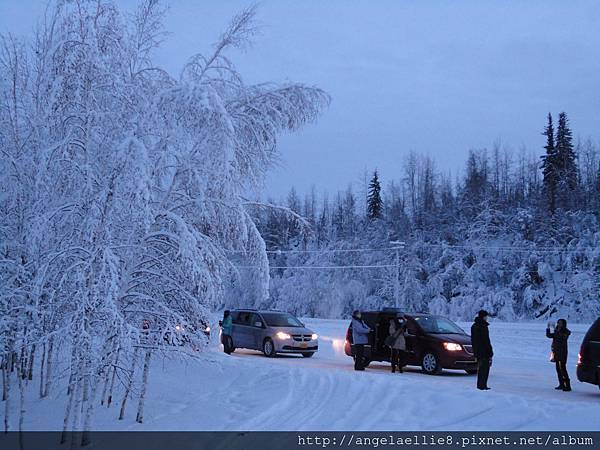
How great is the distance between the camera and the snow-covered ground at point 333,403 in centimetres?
931

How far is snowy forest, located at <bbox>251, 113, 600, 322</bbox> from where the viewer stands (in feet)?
188

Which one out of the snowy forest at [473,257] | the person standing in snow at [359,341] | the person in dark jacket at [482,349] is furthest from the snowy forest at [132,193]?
the snowy forest at [473,257]

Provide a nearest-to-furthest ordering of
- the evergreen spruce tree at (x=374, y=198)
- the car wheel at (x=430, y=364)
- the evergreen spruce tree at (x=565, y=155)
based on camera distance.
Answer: the car wheel at (x=430, y=364)
the evergreen spruce tree at (x=565, y=155)
the evergreen spruce tree at (x=374, y=198)

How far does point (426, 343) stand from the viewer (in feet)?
58.3

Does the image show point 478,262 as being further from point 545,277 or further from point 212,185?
point 212,185

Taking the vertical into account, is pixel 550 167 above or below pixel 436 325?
above

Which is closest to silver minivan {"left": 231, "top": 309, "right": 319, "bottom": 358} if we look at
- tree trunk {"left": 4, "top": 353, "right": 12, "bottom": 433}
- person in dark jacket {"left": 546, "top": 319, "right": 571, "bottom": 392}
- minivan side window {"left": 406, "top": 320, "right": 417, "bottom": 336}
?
minivan side window {"left": 406, "top": 320, "right": 417, "bottom": 336}

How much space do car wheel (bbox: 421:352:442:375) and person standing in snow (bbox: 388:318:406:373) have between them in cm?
64

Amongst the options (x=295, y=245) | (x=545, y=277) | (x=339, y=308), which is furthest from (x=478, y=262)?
(x=295, y=245)

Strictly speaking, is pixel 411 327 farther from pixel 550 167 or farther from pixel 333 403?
pixel 550 167

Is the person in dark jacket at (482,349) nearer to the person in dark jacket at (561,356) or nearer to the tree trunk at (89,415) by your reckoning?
the person in dark jacket at (561,356)

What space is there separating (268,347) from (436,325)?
7009mm

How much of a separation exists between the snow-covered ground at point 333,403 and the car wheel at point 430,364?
0.24 meters

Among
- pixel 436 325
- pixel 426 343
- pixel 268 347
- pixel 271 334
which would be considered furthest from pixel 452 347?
pixel 268 347
